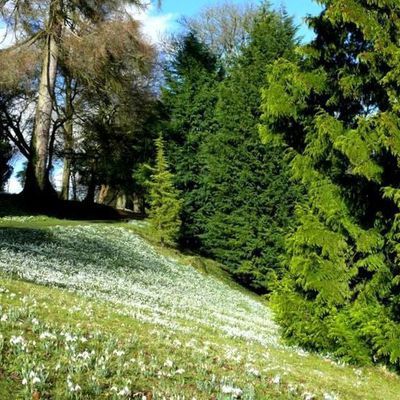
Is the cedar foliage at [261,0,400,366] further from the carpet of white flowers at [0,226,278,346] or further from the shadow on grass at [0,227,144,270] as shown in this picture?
the shadow on grass at [0,227,144,270]

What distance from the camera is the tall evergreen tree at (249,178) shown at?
29984 mm

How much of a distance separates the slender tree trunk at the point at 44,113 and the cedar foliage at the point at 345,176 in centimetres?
2215

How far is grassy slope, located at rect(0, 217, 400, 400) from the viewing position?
518 centimetres

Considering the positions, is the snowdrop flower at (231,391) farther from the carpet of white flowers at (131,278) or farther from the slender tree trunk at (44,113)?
the slender tree trunk at (44,113)

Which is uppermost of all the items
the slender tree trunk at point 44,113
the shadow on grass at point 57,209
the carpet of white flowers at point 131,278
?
the slender tree trunk at point 44,113

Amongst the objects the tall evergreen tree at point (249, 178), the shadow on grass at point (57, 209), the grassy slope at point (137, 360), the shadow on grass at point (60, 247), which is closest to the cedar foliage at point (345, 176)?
the grassy slope at point (137, 360)

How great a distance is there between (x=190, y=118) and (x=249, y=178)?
8845mm

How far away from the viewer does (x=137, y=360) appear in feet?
20.6

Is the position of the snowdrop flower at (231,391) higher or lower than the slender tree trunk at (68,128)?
lower

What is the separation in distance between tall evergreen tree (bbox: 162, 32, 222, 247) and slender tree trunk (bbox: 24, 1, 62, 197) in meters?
8.74

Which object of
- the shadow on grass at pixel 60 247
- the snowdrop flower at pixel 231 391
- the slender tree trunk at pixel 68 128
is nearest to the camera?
the snowdrop flower at pixel 231 391

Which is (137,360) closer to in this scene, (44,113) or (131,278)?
(131,278)

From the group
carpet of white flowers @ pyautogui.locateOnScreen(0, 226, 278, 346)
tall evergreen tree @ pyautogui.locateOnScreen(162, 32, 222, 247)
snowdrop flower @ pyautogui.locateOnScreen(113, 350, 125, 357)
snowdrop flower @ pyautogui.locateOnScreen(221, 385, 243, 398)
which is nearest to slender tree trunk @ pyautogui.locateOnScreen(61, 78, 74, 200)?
tall evergreen tree @ pyautogui.locateOnScreen(162, 32, 222, 247)

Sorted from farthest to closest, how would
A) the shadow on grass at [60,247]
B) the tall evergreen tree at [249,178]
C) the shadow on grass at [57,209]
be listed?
1. the shadow on grass at [57,209]
2. the tall evergreen tree at [249,178]
3. the shadow on grass at [60,247]
